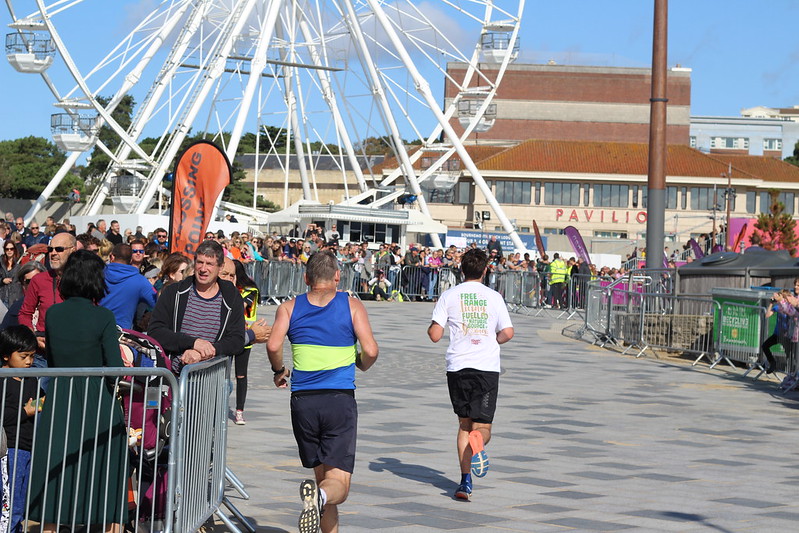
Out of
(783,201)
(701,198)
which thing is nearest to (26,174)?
(701,198)

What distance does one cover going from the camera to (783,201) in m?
84.4

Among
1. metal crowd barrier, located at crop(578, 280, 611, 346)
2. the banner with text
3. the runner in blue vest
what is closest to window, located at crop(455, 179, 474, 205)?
the banner with text

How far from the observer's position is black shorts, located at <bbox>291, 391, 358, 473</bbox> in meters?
6.32

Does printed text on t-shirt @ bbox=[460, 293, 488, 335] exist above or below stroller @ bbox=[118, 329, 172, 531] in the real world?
above

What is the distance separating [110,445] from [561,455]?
503cm

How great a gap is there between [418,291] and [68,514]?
2842 cm

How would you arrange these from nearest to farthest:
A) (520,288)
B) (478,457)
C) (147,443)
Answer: (147,443) < (478,457) < (520,288)

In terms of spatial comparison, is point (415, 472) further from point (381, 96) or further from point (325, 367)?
point (381, 96)

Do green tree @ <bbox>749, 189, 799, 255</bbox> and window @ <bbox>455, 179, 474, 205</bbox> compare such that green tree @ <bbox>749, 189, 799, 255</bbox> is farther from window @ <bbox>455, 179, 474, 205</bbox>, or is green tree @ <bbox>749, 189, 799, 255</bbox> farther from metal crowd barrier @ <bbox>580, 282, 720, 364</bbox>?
metal crowd barrier @ <bbox>580, 282, 720, 364</bbox>

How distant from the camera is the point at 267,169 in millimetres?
95438

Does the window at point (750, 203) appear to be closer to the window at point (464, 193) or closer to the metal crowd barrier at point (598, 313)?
the window at point (464, 193)

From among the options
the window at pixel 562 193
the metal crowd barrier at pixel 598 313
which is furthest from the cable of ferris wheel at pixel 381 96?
the window at pixel 562 193

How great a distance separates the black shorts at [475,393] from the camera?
8219mm

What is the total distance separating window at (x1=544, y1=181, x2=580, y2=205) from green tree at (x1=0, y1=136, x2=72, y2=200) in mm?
31874
